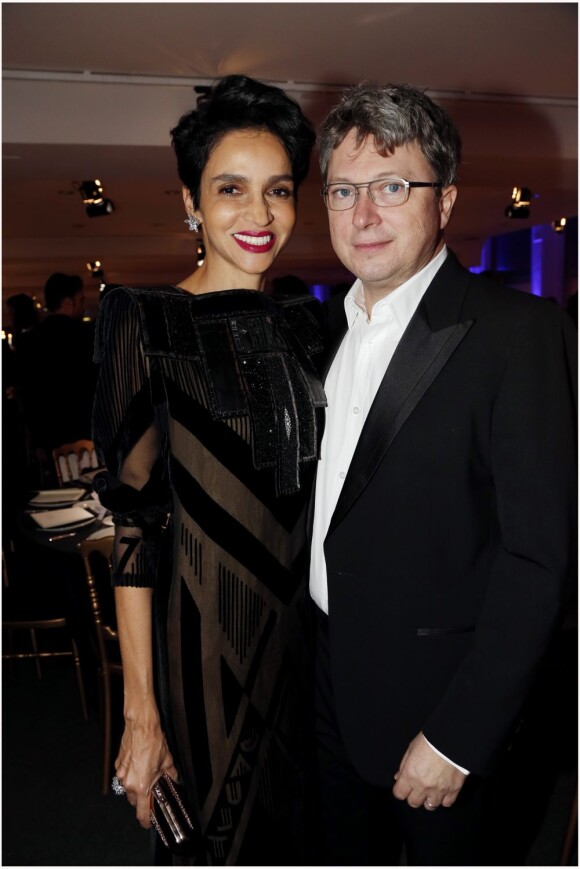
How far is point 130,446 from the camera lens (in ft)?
4.63

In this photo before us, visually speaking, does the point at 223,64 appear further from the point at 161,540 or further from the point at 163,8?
the point at 161,540

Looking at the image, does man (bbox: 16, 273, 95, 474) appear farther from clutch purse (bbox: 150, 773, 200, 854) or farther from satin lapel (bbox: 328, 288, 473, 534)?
satin lapel (bbox: 328, 288, 473, 534)

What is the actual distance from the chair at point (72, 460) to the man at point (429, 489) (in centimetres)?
310

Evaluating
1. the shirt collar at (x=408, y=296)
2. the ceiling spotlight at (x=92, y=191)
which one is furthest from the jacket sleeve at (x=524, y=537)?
the ceiling spotlight at (x=92, y=191)

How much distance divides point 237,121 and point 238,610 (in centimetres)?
104

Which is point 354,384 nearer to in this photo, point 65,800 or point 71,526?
point 71,526

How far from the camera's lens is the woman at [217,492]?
4.66 feet

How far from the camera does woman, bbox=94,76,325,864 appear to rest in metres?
1.42

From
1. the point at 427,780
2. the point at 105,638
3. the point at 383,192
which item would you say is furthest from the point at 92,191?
the point at 427,780

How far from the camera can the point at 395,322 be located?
4.69 ft

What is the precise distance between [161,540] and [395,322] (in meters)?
0.67

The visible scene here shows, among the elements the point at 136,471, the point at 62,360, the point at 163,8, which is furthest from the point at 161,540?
the point at 62,360

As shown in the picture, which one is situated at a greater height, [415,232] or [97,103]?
[97,103]

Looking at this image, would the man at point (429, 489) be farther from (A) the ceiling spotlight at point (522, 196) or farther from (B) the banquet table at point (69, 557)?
(A) the ceiling spotlight at point (522, 196)
